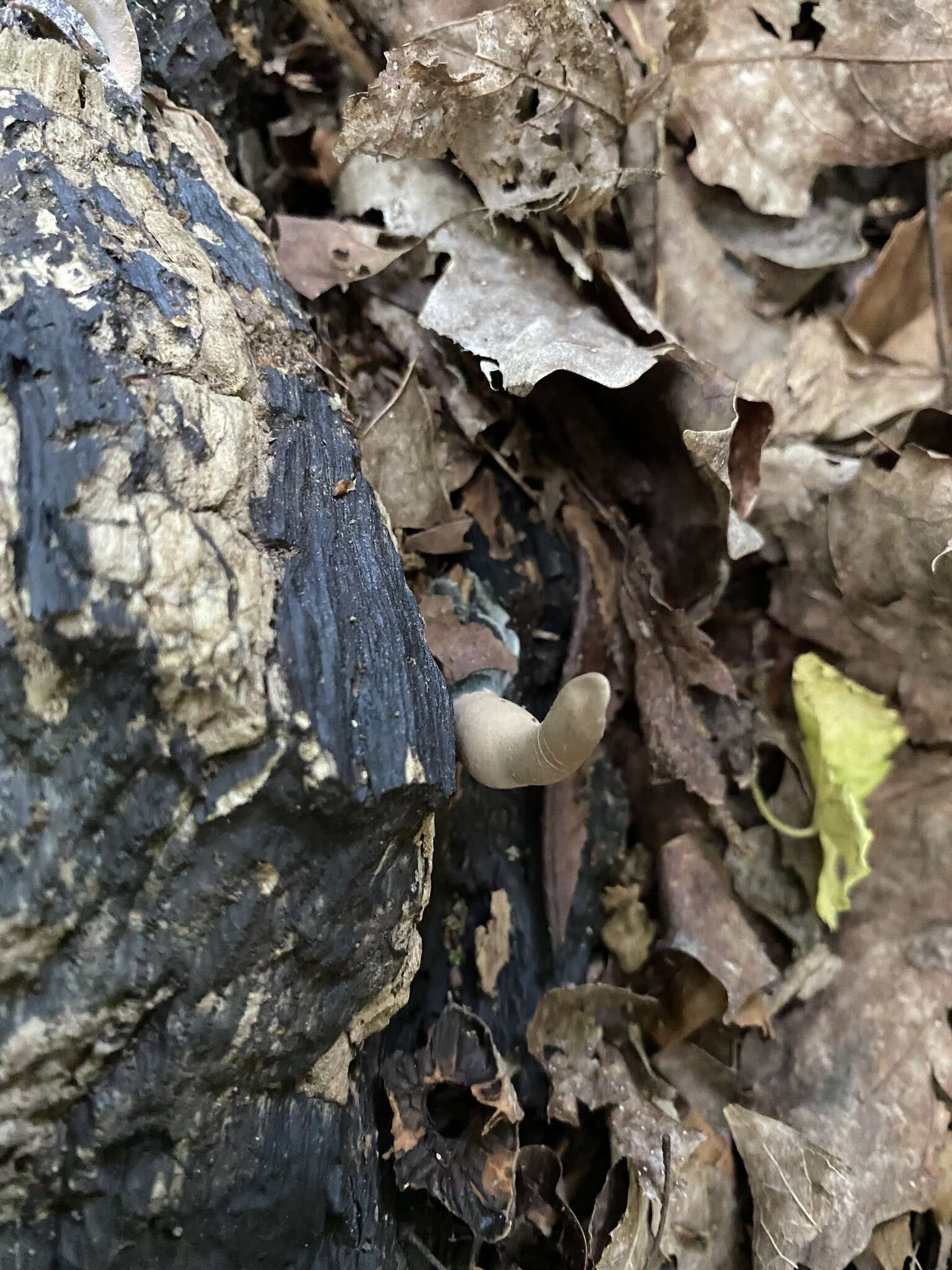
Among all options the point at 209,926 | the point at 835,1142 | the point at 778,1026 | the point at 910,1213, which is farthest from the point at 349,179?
the point at 910,1213

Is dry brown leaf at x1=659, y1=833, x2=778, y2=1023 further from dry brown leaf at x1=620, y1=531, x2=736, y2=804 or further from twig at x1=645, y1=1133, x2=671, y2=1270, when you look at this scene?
twig at x1=645, y1=1133, x2=671, y2=1270

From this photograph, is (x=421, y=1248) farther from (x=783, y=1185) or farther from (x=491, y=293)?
(x=491, y=293)

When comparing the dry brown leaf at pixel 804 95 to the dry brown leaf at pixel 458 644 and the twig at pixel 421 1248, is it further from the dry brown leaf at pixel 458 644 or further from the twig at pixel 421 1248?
the twig at pixel 421 1248

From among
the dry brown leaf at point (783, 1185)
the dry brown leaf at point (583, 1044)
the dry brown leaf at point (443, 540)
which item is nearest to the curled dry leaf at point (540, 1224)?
the dry brown leaf at point (583, 1044)

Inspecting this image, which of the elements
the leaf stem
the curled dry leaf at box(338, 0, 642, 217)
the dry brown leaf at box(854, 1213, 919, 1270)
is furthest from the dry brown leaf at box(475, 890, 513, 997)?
the curled dry leaf at box(338, 0, 642, 217)

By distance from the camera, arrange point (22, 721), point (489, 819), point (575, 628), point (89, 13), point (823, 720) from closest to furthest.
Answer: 1. point (22, 721)
2. point (89, 13)
3. point (489, 819)
4. point (575, 628)
5. point (823, 720)

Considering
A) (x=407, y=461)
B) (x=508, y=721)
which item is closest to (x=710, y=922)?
(x=508, y=721)

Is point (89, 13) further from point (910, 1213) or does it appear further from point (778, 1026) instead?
point (910, 1213)
